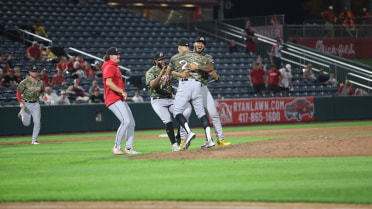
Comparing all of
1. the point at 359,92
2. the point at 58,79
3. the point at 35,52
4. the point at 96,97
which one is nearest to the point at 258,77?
the point at 359,92

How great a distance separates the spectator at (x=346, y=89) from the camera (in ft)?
91.8

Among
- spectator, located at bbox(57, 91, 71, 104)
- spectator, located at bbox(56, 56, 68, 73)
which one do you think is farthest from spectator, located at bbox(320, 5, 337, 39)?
spectator, located at bbox(57, 91, 71, 104)

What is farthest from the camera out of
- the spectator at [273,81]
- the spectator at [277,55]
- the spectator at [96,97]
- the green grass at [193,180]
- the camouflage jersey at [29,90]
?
the spectator at [277,55]

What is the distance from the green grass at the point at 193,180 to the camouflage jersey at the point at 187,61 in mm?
2063

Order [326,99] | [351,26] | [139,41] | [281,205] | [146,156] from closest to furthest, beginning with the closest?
[281,205] < [146,156] < [326,99] < [139,41] < [351,26]

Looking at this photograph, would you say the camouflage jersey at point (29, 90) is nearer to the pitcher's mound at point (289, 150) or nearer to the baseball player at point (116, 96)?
the baseball player at point (116, 96)

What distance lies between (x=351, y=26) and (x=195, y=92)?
2725cm

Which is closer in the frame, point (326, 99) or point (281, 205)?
point (281, 205)

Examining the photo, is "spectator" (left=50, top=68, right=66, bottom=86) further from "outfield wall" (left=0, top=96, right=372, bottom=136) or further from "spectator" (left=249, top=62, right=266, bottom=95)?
"spectator" (left=249, top=62, right=266, bottom=95)

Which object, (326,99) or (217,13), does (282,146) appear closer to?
(326,99)

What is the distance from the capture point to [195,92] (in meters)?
11.5

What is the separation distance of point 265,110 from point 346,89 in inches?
182

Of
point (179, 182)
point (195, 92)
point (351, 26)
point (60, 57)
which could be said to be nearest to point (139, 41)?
point (60, 57)

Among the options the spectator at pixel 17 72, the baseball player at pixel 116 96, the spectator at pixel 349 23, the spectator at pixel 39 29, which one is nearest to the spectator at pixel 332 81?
the spectator at pixel 349 23
